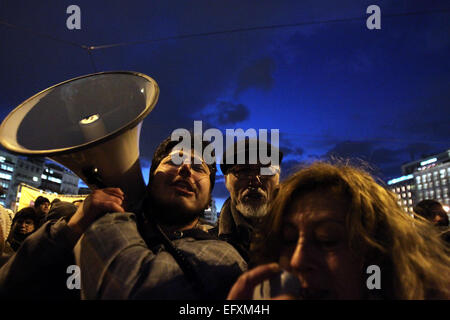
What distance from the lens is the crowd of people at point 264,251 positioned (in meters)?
1.19

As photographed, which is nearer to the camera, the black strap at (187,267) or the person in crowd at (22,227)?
the black strap at (187,267)

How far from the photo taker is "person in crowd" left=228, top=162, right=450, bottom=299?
1.19 m

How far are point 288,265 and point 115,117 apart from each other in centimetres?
170

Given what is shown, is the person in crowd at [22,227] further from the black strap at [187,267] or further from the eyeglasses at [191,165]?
the black strap at [187,267]

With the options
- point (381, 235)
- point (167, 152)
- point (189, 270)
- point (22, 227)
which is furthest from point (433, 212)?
point (22, 227)

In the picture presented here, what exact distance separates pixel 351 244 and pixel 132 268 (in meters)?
1.03

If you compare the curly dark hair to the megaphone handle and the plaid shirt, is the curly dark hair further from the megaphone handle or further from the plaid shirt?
the plaid shirt

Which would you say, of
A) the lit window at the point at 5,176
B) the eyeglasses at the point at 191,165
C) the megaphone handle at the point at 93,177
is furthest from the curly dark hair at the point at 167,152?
the lit window at the point at 5,176

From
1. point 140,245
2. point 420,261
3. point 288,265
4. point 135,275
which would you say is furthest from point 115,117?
point 420,261

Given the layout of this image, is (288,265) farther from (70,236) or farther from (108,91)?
(108,91)

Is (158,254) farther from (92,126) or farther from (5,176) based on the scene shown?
(5,176)

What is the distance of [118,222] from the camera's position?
140 centimetres

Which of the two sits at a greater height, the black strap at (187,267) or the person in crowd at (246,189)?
the person in crowd at (246,189)

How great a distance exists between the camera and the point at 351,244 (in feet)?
4.10
